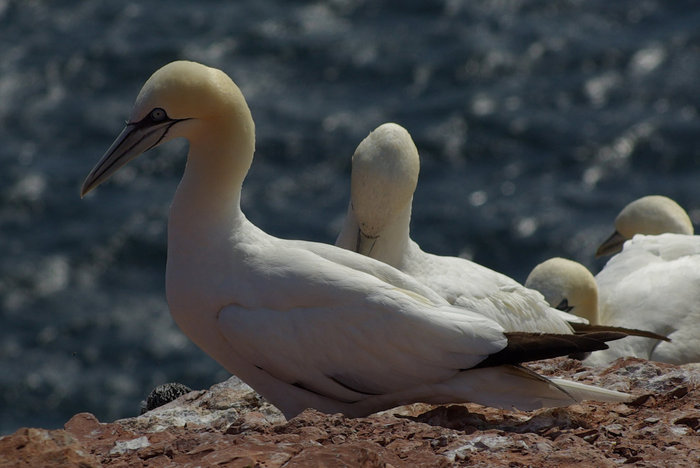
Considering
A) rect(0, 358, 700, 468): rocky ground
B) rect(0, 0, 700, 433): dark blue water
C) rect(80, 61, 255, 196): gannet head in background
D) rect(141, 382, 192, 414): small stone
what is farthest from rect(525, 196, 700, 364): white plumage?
rect(0, 0, 700, 433): dark blue water

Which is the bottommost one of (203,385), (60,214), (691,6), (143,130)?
(203,385)

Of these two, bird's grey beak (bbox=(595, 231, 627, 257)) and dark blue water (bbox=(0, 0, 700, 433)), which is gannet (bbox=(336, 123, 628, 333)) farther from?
dark blue water (bbox=(0, 0, 700, 433))

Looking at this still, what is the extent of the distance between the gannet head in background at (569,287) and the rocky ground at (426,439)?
2533mm

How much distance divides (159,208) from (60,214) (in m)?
1.45

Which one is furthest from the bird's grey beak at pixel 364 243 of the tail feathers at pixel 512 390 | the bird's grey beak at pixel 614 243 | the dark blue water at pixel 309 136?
the dark blue water at pixel 309 136

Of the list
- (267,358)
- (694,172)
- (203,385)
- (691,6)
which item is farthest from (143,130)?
(691,6)

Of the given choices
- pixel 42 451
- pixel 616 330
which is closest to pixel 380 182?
pixel 616 330

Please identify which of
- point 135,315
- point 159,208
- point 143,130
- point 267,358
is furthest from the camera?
point 159,208

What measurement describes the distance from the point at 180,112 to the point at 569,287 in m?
3.53

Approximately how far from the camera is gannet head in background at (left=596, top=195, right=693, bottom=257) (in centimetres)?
1018

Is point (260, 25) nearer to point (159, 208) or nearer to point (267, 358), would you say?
point (159, 208)

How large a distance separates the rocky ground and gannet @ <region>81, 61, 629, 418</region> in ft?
0.44

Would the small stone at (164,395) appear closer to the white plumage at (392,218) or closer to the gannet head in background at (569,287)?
the white plumage at (392,218)

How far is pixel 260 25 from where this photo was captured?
2027 cm
